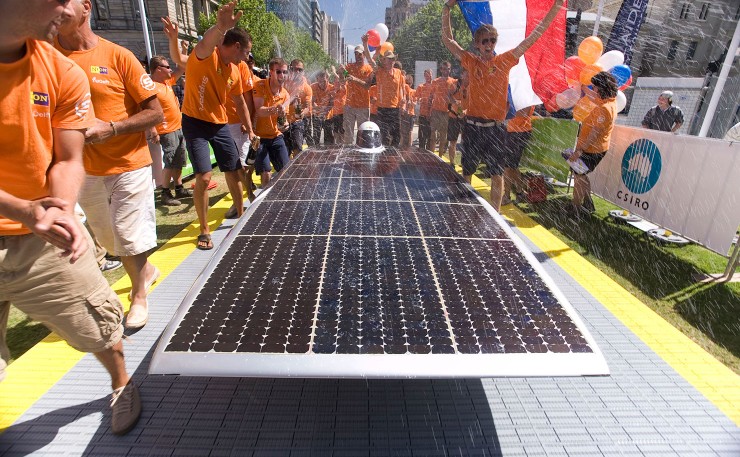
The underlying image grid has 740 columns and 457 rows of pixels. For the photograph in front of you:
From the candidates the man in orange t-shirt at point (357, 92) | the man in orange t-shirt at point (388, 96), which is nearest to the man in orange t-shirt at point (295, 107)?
the man in orange t-shirt at point (357, 92)

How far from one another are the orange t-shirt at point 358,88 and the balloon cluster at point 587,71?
13.4 ft

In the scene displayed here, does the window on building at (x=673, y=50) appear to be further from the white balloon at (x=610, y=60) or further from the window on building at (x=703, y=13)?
the white balloon at (x=610, y=60)

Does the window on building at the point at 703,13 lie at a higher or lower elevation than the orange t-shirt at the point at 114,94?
higher

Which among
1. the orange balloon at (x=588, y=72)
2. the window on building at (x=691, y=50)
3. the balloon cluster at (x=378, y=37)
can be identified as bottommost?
the orange balloon at (x=588, y=72)

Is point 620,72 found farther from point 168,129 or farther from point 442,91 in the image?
point 168,129

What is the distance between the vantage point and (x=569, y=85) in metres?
8.45

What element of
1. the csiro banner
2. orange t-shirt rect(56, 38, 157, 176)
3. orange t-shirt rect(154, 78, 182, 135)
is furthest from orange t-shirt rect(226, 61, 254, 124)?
the csiro banner

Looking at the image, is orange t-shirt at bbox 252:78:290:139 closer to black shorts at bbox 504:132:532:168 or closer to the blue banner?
black shorts at bbox 504:132:532:168

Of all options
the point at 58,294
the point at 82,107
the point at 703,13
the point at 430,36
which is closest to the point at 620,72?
the point at 82,107

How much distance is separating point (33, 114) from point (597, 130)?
20.1 feet

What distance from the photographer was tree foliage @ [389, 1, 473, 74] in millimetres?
44578

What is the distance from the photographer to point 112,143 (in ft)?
9.17

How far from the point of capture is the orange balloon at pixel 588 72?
24.5 ft

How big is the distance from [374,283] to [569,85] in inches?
333
